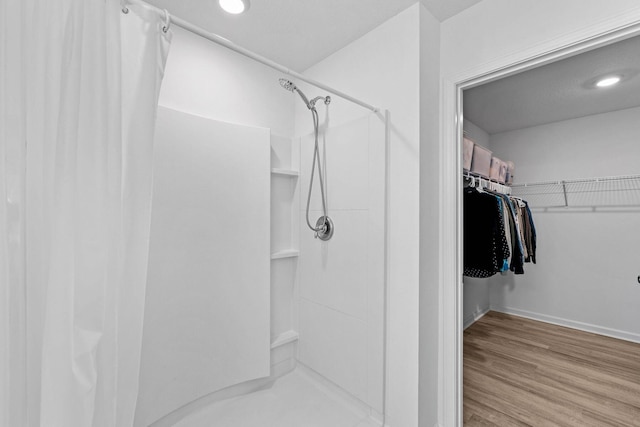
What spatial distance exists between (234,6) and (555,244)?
396cm

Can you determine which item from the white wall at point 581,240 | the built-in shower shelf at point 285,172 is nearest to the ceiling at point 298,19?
the built-in shower shelf at point 285,172

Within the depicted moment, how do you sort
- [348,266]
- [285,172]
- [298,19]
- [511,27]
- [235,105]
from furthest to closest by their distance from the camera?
[285,172], [235,105], [348,266], [298,19], [511,27]

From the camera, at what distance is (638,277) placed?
111 inches

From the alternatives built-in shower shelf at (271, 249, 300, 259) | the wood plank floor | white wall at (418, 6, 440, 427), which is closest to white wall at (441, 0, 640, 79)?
white wall at (418, 6, 440, 427)

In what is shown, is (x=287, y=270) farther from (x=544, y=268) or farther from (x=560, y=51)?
(x=544, y=268)

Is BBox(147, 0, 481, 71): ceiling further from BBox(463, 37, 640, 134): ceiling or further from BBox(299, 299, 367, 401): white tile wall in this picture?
BBox(299, 299, 367, 401): white tile wall

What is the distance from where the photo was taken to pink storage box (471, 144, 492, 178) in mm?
2373

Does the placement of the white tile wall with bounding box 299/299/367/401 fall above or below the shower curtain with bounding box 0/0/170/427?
below

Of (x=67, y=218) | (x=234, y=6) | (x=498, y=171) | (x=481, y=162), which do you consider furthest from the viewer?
(x=498, y=171)

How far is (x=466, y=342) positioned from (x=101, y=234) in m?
3.12

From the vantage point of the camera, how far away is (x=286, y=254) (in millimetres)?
2055

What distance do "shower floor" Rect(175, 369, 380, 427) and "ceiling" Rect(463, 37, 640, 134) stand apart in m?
2.65

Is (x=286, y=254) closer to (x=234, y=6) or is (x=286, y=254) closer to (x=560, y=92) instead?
(x=234, y=6)

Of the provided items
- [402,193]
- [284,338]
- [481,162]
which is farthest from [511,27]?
[284,338]
